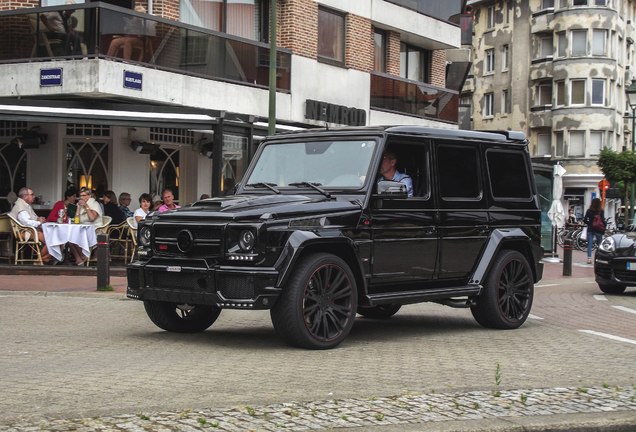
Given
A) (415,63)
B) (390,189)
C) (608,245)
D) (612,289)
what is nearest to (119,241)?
(608,245)

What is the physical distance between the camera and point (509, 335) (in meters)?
10.9

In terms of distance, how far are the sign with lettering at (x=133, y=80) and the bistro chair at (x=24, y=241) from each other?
11.1 ft

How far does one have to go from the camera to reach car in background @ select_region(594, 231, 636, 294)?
1722cm

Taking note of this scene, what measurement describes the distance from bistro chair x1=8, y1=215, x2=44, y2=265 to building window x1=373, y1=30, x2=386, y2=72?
45.4 feet

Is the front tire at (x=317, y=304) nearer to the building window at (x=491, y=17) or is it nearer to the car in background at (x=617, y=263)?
the car in background at (x=617, y=263)

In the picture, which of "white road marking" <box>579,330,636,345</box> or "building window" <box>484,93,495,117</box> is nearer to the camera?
"white road marking" <box>579,330,636,345</box>

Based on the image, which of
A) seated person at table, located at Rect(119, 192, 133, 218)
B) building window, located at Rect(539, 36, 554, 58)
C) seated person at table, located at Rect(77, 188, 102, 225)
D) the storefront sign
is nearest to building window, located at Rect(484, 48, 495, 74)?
building window, located at Rect(539, 36, 554, 58)

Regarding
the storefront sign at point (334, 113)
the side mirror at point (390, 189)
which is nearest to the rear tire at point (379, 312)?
the side mirror at point (390, 189)

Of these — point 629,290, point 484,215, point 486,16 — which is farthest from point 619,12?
point 484,215

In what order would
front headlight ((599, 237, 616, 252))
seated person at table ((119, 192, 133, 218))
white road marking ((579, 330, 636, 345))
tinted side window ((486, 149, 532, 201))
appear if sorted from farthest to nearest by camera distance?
seated person at table ((119, 192, 133, 218)) → front headlight ((599, 237, 616, 252)) → tinted side window ((486, 149, 532, 201)) → white road marking ((579, 330, 636, 345))

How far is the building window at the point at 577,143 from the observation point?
65.1 m

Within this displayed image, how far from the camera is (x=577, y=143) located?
65.3 meters

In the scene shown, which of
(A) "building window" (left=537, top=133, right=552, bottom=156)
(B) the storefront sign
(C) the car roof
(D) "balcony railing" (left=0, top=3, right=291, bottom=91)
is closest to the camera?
(C) the car roof

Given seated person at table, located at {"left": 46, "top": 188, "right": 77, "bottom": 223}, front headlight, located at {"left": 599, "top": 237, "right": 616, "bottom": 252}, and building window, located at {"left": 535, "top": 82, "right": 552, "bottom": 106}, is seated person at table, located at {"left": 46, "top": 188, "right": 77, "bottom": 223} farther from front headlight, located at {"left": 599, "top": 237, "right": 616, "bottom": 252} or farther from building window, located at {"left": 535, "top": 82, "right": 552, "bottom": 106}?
building window, located at {"left": 535, "top": 82, "right": 552, "bottom": 106}
